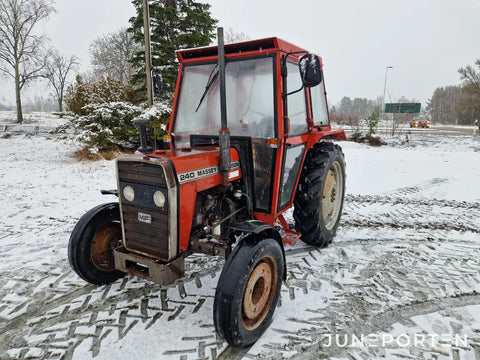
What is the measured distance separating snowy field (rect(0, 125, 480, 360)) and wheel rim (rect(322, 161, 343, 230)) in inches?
11.7

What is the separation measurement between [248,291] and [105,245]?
159cm

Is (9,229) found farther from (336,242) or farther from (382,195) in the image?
(382,195)

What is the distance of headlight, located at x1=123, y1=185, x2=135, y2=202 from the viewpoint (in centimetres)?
245

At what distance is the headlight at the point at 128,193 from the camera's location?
2.45 metres

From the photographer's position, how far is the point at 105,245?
2.99 metres

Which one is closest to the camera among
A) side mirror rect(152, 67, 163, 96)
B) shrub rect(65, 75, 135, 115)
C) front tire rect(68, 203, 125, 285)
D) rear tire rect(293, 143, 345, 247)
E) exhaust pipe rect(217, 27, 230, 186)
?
exhaust pipe rect(217, 27, 230, 186)

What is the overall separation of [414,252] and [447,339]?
5.19ft

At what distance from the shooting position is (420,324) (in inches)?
98.5

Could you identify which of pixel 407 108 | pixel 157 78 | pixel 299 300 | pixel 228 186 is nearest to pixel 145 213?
pixel 228 186

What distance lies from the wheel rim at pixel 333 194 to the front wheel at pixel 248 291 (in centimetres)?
183

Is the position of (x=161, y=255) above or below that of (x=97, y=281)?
above

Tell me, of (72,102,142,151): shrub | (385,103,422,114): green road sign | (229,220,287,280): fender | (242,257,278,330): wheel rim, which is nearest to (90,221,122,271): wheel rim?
(229,220,287,280): fender

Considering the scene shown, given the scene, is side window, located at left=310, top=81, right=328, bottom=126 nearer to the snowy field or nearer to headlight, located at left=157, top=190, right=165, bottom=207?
the snowy field

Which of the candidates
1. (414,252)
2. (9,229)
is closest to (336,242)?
(414,252)
